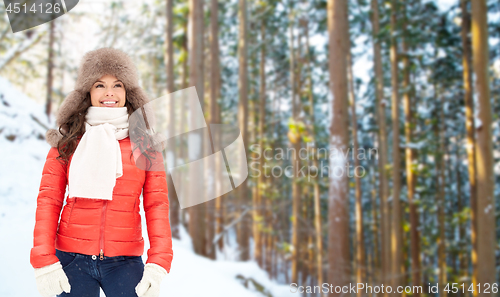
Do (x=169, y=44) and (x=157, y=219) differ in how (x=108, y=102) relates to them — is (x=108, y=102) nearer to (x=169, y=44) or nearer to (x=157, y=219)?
(x=157, y=219)

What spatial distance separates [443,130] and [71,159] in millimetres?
20257

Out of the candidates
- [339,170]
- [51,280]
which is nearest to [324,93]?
[339,170]

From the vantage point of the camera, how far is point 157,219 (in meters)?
1.95

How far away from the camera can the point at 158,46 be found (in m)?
18.2

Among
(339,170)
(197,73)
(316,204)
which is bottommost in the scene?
(316,204)

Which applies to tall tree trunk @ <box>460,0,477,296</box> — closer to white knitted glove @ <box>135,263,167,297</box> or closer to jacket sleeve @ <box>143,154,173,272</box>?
jacket sleeve @ <box>143,154,173,272</box>

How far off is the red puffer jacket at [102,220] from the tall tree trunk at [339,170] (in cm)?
437

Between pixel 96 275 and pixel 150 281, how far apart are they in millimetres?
325

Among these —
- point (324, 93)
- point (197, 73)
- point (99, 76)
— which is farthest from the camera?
point (324, 93)

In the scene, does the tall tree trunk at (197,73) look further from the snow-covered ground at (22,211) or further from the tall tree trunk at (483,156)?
the tall tree trunk at (483,156)

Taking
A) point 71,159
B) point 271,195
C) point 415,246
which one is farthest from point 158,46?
point 71,159

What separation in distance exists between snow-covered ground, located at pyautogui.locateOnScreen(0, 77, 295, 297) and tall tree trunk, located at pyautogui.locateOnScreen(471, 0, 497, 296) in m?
6.03

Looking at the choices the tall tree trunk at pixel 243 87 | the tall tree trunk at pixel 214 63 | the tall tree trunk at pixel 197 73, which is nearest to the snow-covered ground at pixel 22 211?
the tall tree trunk at pixel 197 73

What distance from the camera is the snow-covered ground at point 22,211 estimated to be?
280cm
